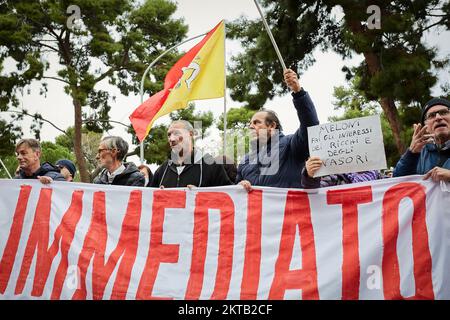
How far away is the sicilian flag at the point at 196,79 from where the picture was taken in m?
6.59

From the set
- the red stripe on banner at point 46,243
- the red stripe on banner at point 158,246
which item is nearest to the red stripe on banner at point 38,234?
the red stripe on banner at point 46,243

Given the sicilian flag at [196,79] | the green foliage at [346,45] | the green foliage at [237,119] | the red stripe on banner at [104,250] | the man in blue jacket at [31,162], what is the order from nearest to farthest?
the red stripe on banner at [104,250] → the man in blue jacket at [31,162] → the sicilian flag at [196,79] → the green foliage at [346,45] → the green foliage at [237,119]

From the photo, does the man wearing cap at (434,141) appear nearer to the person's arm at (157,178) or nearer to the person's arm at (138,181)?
the person's arm at (157,178)

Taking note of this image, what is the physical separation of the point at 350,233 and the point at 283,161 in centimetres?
75

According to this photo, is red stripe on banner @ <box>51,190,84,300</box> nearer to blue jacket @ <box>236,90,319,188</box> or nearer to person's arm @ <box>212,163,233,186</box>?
person's arm @ <box>212,163,233,186</box>

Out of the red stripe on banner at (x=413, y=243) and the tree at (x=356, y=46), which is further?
the tree at (x=356, y=46)

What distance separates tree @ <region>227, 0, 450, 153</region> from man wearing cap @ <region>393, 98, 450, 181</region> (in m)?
6.99

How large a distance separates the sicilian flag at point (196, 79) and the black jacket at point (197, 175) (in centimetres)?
203

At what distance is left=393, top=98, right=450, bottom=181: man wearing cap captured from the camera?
11.1 ft

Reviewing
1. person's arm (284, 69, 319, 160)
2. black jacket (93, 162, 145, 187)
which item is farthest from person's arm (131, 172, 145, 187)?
person's arm (284, 69, 319, 160)

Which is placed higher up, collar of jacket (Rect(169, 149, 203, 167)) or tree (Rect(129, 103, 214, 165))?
tree (Rect(129, 103, 214, 165))
